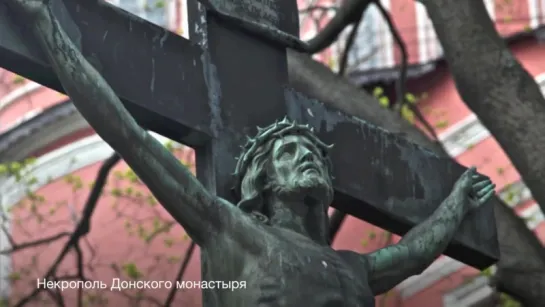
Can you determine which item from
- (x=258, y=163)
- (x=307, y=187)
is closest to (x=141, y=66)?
(x=258, y=163)

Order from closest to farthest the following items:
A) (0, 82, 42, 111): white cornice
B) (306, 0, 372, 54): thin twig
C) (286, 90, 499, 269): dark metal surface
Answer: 1. (286, 90, 499, 269): dark metal surface
2. (306, 0, 372, 54): thin twig
3. (0, 82, 42, 111): white cornice

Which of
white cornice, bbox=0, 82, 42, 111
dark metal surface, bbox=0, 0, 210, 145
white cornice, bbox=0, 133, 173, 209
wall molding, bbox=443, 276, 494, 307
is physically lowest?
dark metal surface, bbox=0, 0, 210, 145

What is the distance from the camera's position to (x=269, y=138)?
141 inches

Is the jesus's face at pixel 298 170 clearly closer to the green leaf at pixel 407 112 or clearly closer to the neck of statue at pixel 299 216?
the neck of statue at pixel 299 216

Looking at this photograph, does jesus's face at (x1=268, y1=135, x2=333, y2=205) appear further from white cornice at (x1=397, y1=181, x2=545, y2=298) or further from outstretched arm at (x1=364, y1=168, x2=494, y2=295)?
white cornice at (x1=397, y1=181, x2=545, y2=298)

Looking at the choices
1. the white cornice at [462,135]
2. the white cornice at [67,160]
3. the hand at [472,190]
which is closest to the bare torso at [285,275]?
the hand at [472,190]

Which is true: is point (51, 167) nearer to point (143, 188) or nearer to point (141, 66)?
point (143, 188)

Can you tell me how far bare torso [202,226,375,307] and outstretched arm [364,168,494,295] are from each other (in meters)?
0.19

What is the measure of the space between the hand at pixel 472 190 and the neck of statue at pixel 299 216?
0.61m

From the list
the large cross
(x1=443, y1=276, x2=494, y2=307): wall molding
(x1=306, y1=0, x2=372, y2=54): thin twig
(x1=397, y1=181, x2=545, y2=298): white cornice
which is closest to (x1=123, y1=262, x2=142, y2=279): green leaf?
(x1=397, y1=181, x2=545, y2=298): white cornice

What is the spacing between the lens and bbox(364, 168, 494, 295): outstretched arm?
3.63m

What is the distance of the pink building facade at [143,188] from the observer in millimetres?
11414

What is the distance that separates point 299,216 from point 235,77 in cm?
48

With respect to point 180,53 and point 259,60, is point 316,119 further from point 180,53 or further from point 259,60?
point 180,53
